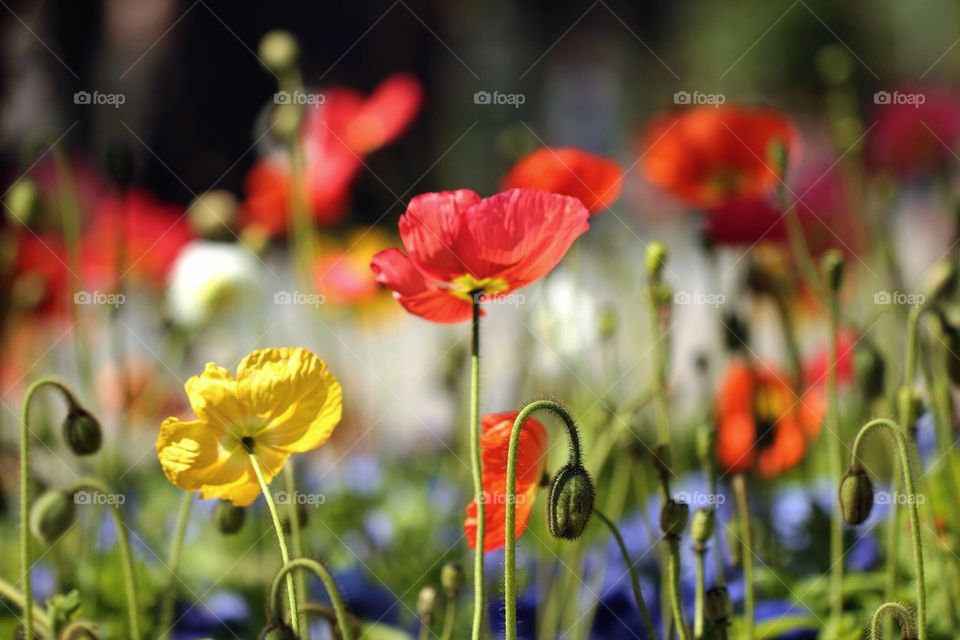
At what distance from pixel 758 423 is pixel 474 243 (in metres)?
0.52

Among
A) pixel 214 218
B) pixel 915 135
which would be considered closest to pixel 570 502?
pixel 214 218

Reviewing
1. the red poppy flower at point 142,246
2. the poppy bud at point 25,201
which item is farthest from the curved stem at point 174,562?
the red poppy flower at point 142,246

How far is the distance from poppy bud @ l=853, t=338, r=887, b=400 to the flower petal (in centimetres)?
42

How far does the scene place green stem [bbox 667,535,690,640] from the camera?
89 cm

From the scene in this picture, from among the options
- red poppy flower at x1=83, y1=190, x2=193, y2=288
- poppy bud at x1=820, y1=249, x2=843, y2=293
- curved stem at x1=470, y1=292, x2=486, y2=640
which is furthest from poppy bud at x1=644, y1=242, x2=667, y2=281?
red poppy flower at x1=83, y1=190, x2=193, y2=288

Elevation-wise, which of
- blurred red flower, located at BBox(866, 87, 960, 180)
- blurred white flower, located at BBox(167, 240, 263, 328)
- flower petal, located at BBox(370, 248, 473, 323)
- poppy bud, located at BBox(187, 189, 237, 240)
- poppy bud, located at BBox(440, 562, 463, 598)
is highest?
blurred red flower, located at BBox(866, 87, 960, 180)

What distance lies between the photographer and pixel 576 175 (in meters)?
1.37

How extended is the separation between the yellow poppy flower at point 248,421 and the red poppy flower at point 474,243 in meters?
0.11

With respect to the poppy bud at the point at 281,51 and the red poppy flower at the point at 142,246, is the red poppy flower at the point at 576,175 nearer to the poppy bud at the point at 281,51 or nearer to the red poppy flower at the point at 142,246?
the poppy bud at the point at 281,51

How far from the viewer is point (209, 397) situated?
89 cm

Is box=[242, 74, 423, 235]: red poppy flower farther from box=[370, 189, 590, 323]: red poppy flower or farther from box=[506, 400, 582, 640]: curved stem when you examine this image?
box=[506, 400, 582, 640]: curved stem

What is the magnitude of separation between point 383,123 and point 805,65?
41.2 ft

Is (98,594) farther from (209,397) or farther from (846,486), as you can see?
(846,486)

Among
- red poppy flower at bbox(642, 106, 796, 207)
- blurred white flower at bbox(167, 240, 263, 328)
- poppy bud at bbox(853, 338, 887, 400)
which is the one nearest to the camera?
poppy bud at bbox(853, 338, 887, 400)
